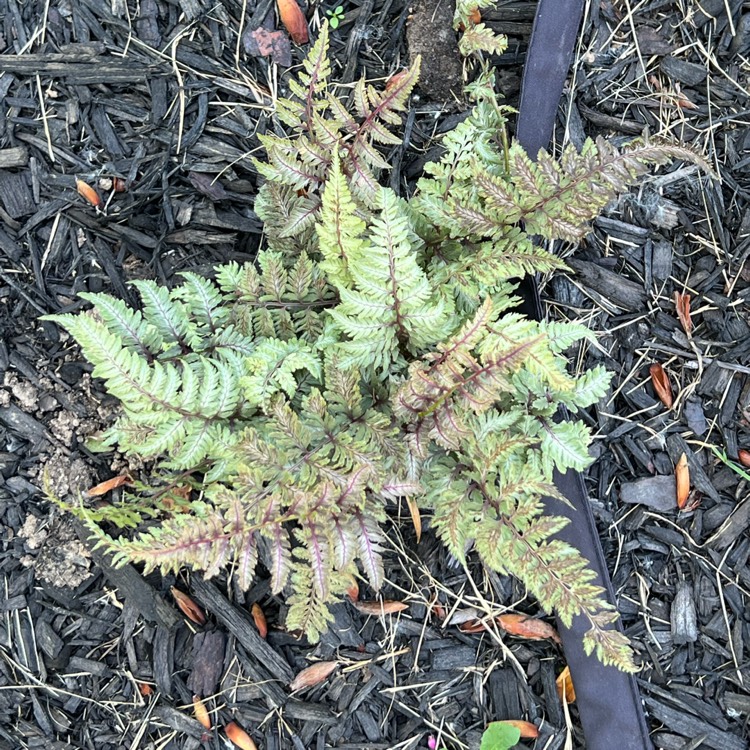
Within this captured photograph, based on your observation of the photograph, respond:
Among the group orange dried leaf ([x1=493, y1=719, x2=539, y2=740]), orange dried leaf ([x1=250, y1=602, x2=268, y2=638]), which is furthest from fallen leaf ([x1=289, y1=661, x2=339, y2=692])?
orange dried leaf ([x1=493, y1=719, x2=539, y2=740])

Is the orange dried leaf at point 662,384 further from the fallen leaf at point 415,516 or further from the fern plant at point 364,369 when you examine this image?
the fallen leaf at point 415,516

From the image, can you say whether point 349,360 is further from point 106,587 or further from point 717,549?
point 717,549

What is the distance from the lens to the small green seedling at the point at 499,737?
8.52ft

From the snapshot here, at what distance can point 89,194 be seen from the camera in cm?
288

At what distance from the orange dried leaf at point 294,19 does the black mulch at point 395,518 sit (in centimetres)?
7

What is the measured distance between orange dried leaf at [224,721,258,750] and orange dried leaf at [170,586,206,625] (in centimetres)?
42

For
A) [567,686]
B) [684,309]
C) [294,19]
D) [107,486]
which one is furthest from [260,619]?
[294,19]

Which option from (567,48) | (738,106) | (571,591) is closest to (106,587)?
(571,591)

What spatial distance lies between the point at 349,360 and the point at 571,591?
95 cm

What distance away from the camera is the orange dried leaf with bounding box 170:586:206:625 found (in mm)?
2826

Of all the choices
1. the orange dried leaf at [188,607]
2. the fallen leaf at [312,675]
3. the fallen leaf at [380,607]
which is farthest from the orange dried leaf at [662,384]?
the orange dried leaf at [188,607]

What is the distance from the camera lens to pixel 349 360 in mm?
2178

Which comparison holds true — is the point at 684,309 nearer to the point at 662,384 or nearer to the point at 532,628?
the point at 662,384

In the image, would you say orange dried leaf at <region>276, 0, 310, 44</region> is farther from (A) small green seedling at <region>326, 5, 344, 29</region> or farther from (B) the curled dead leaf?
(B) the curled dead leaf
